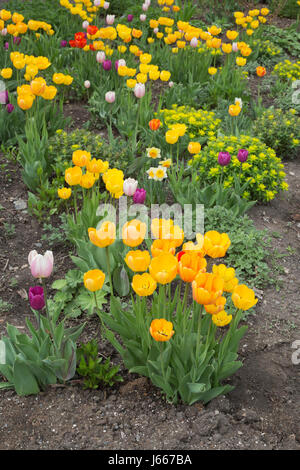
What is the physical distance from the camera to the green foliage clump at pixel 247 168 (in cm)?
366

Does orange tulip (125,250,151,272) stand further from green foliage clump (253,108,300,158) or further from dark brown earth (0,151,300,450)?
green foliage clump (253,108,300,158)

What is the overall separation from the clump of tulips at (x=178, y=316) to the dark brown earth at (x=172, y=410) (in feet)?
0.34

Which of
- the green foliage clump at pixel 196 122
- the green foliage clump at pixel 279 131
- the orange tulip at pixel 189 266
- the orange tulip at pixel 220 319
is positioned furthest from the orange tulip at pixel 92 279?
the green foliage clump at pixel 279 131

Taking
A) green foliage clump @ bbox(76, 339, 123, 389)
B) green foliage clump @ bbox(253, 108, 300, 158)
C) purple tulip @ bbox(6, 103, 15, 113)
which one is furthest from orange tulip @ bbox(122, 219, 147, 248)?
green foliage clump @ bbox(253, 108, 300, 158)

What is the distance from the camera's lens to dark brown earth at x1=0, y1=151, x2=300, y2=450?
6.91ft

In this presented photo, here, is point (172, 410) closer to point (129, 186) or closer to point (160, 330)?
point (160, 330)

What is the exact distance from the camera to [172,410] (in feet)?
7.36

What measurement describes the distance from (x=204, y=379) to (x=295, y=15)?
22.3ft

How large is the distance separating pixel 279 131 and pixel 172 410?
2836 millimetres

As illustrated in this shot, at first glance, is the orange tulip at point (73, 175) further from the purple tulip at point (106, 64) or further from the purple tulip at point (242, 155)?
the purple tulip at point (106, 64)

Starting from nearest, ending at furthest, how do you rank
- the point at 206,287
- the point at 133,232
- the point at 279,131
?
the point at 206,287 < the point at 133,232 < the point at 279,131

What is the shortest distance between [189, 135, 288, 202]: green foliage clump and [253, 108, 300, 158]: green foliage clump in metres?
0.54

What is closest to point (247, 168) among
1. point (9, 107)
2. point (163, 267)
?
point (9, 107)
